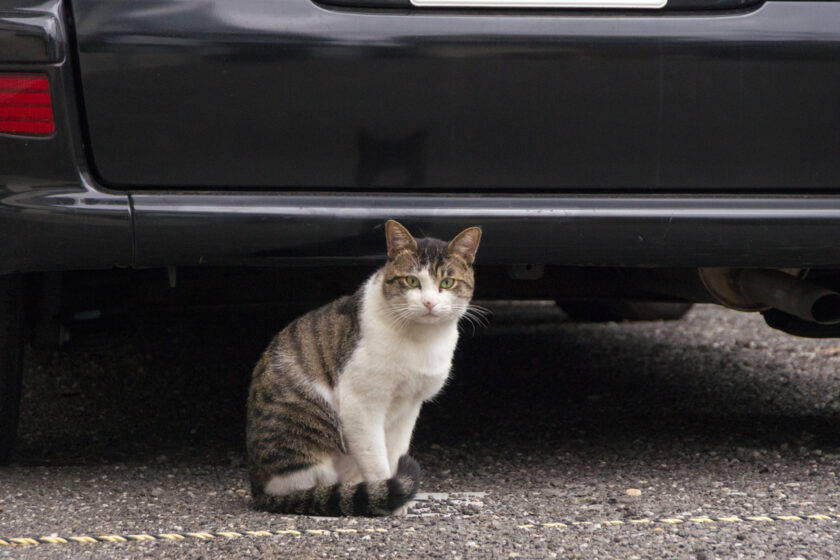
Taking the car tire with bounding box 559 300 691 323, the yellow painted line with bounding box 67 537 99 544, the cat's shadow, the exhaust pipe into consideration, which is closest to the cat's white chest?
the cat's shadow

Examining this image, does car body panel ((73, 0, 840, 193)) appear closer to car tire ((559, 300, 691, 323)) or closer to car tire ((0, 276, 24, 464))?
car tire ((0, 276, 24, 464))

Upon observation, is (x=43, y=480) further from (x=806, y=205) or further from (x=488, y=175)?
(x=806, y=205)

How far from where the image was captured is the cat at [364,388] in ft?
8.31

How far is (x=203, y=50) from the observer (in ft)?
7.97

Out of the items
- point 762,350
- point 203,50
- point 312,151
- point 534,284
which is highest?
point 203,50

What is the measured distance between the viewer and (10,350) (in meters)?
2.71

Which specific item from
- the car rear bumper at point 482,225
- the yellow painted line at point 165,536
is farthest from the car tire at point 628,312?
the yellow painted line at point 165,536

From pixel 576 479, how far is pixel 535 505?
11.1 inches

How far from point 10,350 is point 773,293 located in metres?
2.02

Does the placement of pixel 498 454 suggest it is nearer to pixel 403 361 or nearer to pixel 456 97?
pixel 403 361

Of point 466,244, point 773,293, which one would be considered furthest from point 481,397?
point 466,244

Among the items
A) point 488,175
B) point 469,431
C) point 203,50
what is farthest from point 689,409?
point 203,50

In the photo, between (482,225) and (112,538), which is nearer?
(112,538)

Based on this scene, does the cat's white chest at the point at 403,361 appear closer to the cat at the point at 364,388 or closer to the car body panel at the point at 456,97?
the cat at the point at 364,388
